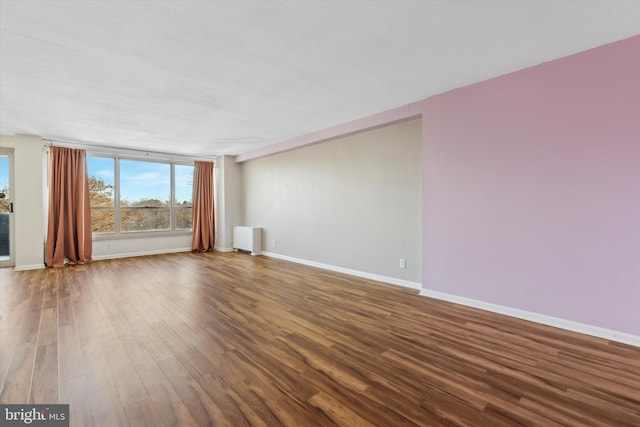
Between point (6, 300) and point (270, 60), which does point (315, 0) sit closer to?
point (270, 60)

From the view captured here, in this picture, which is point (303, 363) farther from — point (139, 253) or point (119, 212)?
point (119, 212)

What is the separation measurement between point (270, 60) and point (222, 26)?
558 millimetres

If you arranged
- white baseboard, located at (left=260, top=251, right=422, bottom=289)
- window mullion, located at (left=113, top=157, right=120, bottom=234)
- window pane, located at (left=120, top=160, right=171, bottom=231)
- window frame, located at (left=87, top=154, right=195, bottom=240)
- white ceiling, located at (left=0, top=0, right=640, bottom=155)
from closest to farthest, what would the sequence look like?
white ceiling, located at (left=0, top=0, right=640, bottom=155) < white baseboard, located at (left=260, top=251, right=422, bottom=289) < window frame, located at (left=87, top=154, right=195, bottom=240) < window mullion, located at (left=113, top=157, right=120, bottom=234) < window pane, located at (left=120, top=160, right=171, bottom=231)

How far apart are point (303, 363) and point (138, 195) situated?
6331mm

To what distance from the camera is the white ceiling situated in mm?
1883

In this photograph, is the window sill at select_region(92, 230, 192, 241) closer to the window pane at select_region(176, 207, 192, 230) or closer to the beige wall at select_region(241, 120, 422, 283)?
the window pane at select_region(176, 207, 192, 230)

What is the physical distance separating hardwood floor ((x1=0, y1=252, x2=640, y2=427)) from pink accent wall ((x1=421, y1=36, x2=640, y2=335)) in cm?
39

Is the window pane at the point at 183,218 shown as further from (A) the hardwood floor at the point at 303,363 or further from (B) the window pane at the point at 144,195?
(A) the hardwood floor at the point at 303,363

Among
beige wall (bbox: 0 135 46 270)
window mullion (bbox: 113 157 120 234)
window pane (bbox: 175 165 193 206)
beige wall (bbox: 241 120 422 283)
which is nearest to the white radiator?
beige wall (bbox: 241 120 422 283)

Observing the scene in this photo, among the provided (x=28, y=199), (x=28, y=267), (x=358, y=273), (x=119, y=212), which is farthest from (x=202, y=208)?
(x=358, y=273)

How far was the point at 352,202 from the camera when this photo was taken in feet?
15.4

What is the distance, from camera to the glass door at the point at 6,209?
5250 mm

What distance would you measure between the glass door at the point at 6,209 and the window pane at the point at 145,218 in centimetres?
174

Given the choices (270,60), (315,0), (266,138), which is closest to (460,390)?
(315,0)
